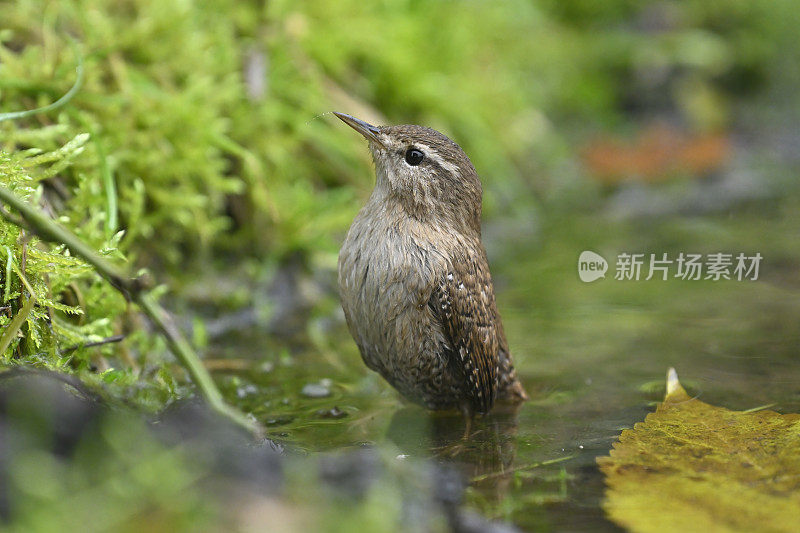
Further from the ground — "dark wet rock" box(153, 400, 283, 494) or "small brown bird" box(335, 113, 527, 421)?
"small brown bird" box(335, 113, 527, 421)

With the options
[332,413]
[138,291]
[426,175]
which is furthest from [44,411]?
[426,175]

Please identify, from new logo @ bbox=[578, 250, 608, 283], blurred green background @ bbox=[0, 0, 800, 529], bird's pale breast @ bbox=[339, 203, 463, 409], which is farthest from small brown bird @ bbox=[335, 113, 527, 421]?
new logo @ bbox=[578, 250, 608, 283]

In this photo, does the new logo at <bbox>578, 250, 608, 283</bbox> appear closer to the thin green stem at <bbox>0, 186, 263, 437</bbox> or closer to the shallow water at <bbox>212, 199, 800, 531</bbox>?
the shallow water at <bbox>212, 199, 800, 531</bbox>

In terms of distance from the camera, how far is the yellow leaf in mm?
2365

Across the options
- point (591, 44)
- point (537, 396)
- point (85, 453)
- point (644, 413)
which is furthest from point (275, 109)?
point (591, 44)

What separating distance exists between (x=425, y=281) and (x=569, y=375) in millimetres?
1128

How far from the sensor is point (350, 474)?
2465mm

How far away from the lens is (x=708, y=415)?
332 centimetres

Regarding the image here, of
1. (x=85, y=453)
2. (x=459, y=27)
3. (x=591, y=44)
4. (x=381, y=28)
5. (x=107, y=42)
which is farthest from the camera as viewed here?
(x=591, y=44)

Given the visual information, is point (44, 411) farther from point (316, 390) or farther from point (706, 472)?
point (706, 472)

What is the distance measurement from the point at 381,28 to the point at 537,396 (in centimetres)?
450

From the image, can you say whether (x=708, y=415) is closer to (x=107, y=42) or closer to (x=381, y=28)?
(x=107, y=42)

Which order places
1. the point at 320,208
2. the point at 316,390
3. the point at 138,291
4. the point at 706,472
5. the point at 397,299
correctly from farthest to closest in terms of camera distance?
the point at 320,208 < the point at 316,390 < the point at 397,299 < the point at 706,472 < the point at 138,291

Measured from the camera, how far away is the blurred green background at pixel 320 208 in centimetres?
359
